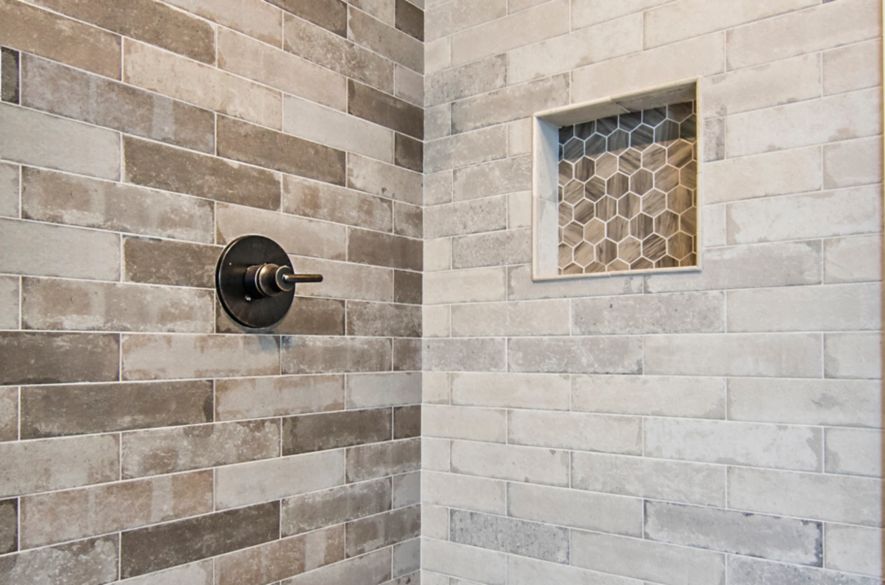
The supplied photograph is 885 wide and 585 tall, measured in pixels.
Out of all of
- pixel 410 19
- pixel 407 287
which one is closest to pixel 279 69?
pixel 410 19

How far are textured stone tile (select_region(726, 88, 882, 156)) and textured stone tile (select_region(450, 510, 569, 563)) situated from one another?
1.04 m

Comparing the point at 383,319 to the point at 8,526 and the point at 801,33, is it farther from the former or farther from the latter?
the point at 801,33

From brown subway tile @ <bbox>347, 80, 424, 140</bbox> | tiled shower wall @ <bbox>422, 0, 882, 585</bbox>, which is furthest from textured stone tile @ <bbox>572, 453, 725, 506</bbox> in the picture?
brown subway tile @ <bbox>347, 80, 424, 140</bbox>

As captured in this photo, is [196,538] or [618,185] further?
[618,185]

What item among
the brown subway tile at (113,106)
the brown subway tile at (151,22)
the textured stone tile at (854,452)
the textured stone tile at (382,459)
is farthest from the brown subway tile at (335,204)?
the textured stone tile at (854,452)

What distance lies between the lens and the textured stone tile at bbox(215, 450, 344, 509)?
162 centimetres

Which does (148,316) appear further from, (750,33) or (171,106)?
(750,33)

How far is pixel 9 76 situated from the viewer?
129 cm

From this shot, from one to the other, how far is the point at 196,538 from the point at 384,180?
1047 mm

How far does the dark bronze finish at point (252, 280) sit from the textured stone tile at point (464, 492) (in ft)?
2.42

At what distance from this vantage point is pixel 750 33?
162cm

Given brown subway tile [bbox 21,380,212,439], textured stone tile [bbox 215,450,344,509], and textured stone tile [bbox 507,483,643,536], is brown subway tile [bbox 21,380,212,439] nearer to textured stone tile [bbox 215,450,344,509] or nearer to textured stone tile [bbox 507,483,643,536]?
textured stone tile [bbox 215,450,344,509]

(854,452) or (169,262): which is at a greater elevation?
(169,262)

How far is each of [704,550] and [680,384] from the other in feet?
1.21
